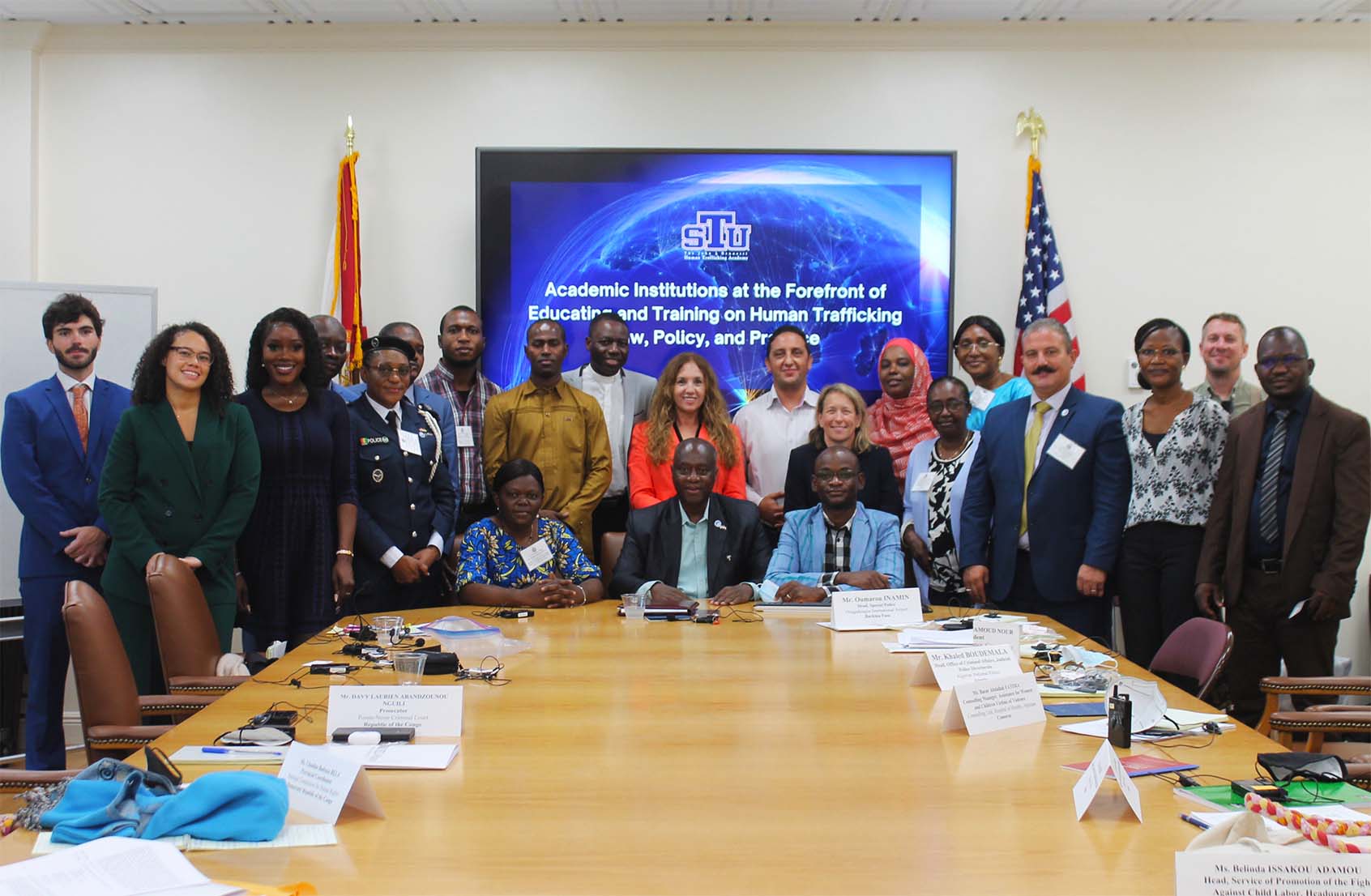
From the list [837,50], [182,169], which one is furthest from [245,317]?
[837,50]

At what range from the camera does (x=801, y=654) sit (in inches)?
132

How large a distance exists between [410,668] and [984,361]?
3.62 m

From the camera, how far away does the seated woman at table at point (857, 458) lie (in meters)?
4.93

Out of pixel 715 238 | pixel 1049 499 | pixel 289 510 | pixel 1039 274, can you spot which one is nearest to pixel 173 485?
pixel 289 510

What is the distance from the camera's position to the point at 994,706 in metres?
2.48

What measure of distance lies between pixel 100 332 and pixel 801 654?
132 inches

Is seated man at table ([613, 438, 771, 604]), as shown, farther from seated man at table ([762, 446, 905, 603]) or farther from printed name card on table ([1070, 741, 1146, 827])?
printed name card on table ([1070, 741, 1146, 827])

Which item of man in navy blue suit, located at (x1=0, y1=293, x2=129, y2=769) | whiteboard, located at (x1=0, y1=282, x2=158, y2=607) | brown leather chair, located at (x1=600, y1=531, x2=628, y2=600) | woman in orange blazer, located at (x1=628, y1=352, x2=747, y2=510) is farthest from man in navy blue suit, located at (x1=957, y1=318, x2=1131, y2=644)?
whiteboard, located at (x1=0, y1=282, x2=158, y2=607)

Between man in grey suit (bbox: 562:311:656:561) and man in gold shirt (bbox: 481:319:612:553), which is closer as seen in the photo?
man in gold shirt (bbox: 481:319:612:553)

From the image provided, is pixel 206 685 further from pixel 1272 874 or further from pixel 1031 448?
pixel 1031 448

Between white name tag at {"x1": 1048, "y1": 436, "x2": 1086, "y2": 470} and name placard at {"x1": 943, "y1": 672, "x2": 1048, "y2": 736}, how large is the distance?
7.19 ft

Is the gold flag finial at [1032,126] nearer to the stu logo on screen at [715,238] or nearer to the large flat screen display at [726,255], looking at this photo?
the large flat screen display at [726,255]

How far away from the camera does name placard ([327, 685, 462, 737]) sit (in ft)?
7.71

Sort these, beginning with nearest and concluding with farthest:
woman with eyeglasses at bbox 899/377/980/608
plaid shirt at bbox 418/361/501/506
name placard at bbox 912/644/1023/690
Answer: name placard at bbox 912/644/1023/690 < woman with eyeglasses at bbox 899/377/980/608 < plaid shirt at bbox 418/361/501/506
